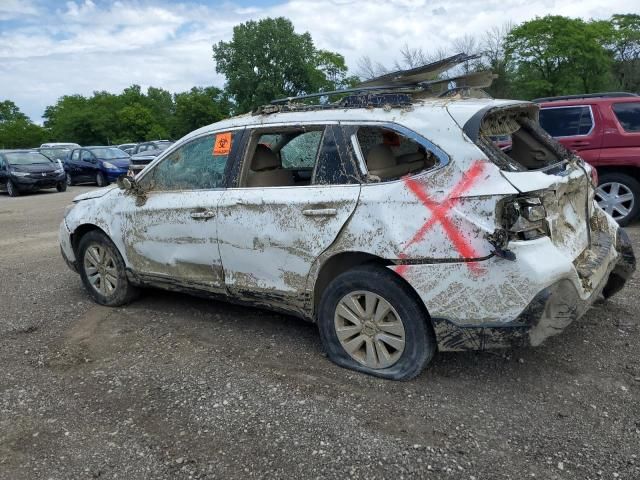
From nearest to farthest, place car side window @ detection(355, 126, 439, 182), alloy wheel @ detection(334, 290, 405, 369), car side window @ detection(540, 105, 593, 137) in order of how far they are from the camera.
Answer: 1. alloy wheel @ detection(334, 290, 405, 369)
2. car side window @ detection(355, 126, 439, 182)
3. car side window @ detection(540, 105, 593, 137)

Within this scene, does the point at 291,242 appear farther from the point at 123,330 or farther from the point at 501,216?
the point at 123,330

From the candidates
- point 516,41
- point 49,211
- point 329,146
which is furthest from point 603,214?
point 516,41

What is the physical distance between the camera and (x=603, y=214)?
4109 millimetres

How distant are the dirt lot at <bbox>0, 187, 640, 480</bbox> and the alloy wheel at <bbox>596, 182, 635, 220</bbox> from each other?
320cm

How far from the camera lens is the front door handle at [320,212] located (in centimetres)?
346

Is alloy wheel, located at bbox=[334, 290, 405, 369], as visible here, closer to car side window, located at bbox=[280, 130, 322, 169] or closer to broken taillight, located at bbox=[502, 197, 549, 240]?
broken taillight, located at bbox=[502, 197, 549, 240]

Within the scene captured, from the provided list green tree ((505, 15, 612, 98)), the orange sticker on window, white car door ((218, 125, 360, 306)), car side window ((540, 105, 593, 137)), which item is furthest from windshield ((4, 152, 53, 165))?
green tree ((505, 15, 612, 98))

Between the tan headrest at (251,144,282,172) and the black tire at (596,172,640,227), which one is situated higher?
the tan headrest at (251,144,282,172)

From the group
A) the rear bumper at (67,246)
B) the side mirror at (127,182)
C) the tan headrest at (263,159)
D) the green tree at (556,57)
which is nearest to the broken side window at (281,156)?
the tan headrest at (263,159)

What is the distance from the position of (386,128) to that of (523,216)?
3.32 ft

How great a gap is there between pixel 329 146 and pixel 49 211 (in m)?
11.7

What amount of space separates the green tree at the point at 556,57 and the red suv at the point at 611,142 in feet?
115

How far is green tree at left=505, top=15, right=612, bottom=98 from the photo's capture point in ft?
132

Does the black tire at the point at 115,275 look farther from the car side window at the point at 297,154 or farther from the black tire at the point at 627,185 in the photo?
the black tire at the point at 627,185
